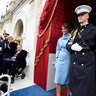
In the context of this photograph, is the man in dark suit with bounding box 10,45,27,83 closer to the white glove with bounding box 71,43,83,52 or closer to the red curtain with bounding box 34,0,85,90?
the red curtain with bounding box 34,0,85,90

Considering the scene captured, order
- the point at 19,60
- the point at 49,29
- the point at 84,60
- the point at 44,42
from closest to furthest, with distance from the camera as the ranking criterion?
the point at 84,60 < the point at 49,29 < the point at 44,42 < the point at 19,60

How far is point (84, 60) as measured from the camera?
6.63ft

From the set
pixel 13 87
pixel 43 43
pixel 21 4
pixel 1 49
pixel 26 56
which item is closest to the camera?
pixel 43 43

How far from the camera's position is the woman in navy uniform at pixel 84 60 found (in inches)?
79.3

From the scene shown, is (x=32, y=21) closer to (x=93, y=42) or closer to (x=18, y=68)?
(x=18, y=68)

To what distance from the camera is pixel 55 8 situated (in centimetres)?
326

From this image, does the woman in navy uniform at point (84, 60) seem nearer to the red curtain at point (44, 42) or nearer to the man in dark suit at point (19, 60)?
the red curtain at point (44, 42)

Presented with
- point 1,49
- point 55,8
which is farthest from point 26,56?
point 55,8

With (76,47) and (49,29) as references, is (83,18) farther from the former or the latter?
(49,29)

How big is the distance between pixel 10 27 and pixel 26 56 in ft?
12.3

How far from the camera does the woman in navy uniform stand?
79.3 inches

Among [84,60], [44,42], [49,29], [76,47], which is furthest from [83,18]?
[44,42]

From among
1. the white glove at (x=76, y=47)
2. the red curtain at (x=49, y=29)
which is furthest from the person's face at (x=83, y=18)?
the red curtain at (x=49, y=29)

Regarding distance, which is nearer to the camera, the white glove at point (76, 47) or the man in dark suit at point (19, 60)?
the white glove at point (76, 47)
